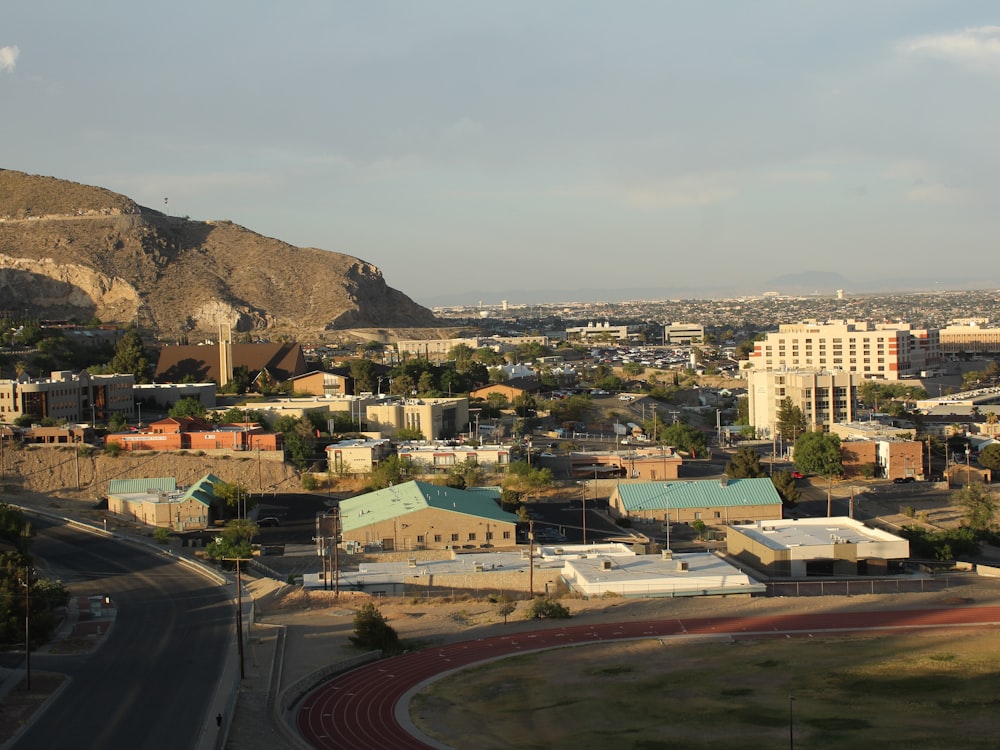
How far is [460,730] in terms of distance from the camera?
2128cm

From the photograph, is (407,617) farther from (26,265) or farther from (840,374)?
(26,265)

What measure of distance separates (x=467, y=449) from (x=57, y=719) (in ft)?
106

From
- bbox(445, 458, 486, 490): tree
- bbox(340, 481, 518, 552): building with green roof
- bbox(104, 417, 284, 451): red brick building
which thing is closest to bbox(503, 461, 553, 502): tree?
bbox(445, 458, 486, 490): tree

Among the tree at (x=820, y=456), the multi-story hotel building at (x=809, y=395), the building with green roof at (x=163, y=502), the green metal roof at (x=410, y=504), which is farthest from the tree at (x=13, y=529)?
the multi-story hotel building at (x=809, y=395)

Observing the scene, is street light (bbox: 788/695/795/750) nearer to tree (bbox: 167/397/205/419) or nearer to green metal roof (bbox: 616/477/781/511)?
green metal roof (bbox: 616/477/781/511)

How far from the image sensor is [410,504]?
41.6 m

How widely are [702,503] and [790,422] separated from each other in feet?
73.1

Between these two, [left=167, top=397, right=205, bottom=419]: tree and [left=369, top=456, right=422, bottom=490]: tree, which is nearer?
[left=369, top=456, right=422, bottom=490]: tree

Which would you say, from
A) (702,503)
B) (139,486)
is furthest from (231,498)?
(702,503)

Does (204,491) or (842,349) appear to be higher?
(842,349)

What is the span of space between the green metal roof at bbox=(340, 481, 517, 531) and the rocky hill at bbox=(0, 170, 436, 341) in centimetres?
7728

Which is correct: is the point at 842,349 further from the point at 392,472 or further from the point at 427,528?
the point at 427,528

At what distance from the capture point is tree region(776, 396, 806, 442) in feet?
216

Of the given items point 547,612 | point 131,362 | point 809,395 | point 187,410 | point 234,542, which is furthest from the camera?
point 131,362
